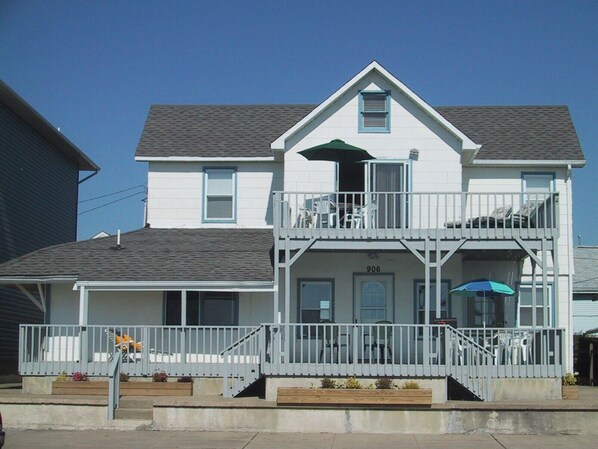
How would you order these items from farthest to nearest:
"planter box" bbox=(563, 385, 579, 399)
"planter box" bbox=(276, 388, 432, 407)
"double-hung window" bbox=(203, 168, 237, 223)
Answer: "double-hung window" bbox=(203, 168, 237, 223), "planter box" bbox=(563, 385, 579, 399), "planter box" bbox=(276, 388, 432, 407)

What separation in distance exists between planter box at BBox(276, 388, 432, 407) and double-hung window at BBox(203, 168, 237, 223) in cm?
807

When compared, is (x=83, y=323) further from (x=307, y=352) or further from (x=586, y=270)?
(x=586, y=270)

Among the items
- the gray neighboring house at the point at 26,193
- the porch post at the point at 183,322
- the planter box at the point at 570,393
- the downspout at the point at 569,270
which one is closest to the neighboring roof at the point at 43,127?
the gray neighboring house at the point at 26,193

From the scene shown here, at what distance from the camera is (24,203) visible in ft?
96.8

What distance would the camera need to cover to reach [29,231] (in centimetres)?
2992

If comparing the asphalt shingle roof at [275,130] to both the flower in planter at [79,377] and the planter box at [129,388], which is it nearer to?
the flower in planter at [79,377]

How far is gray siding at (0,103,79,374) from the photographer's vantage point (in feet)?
91.7

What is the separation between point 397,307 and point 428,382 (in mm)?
4155

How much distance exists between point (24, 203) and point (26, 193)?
369 millimetres

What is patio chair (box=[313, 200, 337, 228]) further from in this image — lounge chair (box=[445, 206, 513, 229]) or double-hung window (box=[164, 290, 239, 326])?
double-hung window (box=[164, 290, 239, 326])

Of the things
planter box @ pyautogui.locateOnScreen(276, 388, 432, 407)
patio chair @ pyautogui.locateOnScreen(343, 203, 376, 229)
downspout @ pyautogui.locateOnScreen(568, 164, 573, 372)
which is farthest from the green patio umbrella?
planter box @ pyautogui.locateOnScreen(276, 388, 432, 407)

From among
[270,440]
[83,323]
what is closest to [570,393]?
[270,440]

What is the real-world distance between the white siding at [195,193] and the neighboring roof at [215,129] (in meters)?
0.37

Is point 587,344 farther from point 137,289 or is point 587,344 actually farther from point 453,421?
point 137,289
